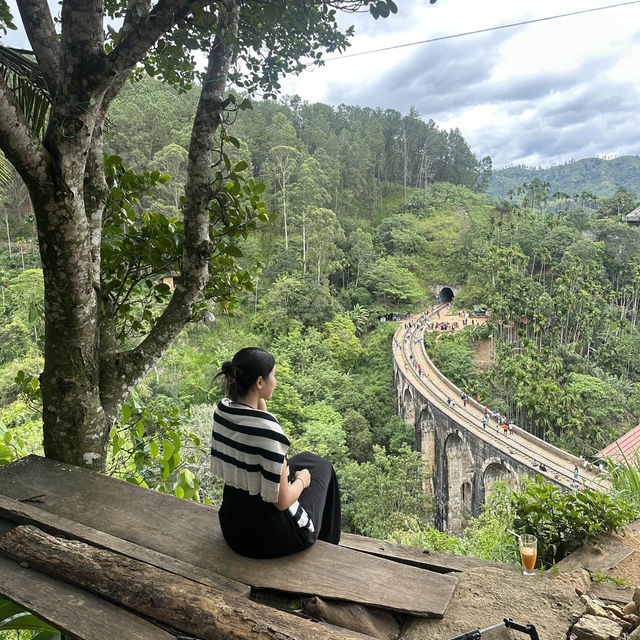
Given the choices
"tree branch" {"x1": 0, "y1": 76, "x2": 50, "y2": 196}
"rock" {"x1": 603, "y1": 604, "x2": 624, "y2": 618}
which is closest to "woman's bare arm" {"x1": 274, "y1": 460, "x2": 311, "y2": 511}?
"rock" {"x1": 603, "y1": 604, "x2": 624, "y2": 618}

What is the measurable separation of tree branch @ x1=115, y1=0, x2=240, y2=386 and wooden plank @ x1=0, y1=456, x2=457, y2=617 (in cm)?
51

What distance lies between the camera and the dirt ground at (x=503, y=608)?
1194 millimetres

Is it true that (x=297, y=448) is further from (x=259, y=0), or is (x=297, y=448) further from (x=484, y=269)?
(x=484, y=269)

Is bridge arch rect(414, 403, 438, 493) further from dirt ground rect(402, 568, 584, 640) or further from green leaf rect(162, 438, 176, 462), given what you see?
dirt ground rect(402, 568, 584, 640)

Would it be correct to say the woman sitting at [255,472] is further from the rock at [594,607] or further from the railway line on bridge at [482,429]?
the railway line on bridge at [482,429]

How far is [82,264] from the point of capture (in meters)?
1.75

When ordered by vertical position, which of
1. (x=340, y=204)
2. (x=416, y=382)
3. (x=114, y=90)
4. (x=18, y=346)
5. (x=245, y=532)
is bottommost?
(x=416, y=382)

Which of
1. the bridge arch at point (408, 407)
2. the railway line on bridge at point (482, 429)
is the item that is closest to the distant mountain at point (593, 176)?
the railway line on bridge at point (482, 429)

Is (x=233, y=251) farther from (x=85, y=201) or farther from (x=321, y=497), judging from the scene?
(x=321, y=497)

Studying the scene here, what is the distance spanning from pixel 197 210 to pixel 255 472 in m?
1.21

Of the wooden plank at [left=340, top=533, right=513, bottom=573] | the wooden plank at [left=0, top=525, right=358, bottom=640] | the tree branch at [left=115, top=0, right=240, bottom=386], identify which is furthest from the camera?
the tree branch at [left=115, top=0, right=240, bottom=386]

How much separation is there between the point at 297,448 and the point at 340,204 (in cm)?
2617

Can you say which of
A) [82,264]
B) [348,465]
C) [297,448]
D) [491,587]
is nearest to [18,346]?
[297,448]

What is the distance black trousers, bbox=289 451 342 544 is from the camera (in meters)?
1.64
